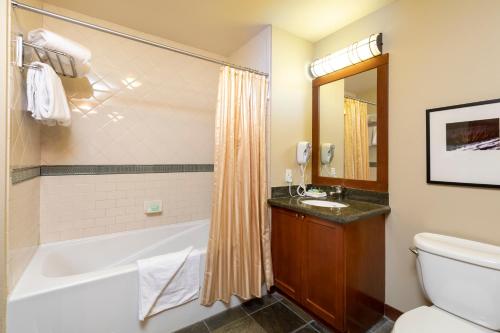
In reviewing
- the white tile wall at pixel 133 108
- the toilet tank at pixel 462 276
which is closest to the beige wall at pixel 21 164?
the white tile wall at pixel 133 108

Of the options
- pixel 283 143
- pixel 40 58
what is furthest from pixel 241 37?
pixel 40 58

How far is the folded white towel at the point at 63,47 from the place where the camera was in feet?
4.42

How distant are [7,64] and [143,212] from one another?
1442mm

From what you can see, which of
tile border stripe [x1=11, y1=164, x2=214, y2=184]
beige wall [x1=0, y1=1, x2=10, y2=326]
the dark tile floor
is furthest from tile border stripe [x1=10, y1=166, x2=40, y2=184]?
the dark tile floor

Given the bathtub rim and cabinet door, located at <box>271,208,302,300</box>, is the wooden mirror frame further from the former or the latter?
the bathtub rim

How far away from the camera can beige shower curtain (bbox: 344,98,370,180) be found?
1.90 m

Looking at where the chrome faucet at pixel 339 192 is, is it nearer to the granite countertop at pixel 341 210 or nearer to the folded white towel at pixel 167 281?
the granite countertop at pixel 341 210

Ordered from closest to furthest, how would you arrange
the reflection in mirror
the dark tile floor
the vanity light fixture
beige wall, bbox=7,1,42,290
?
beige wall, bbox=7,1,42,290 < the dark tile floor < the vanity light fixture < the reflection in mirror

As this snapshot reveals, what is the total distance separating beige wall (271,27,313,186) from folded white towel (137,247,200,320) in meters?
0.96

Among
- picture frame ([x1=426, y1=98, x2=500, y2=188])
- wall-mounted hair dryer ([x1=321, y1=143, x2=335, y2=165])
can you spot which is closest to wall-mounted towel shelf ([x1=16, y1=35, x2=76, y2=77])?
wall-mounted hair dryer ([x1=321, y1=143, x2=335, y2=165])

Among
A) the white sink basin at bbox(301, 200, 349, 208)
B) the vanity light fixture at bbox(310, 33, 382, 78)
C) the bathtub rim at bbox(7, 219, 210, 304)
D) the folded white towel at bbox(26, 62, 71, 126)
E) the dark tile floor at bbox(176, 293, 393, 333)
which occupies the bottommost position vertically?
the dark tile floor at bbox(176, 293, 393, 333)

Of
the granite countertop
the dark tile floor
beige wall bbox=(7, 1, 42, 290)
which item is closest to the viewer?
beige wall bbox=(7, 1, 42, 290)

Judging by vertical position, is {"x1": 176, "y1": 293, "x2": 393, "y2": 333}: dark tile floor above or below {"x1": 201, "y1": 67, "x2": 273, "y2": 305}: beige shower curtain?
below

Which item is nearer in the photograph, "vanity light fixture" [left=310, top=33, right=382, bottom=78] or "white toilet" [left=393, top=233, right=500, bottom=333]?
"white toilet" [left=393, top=233, right=500, bottom=333]
